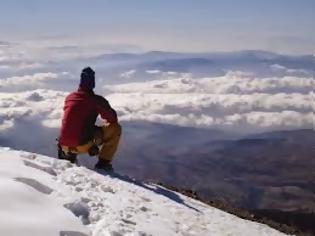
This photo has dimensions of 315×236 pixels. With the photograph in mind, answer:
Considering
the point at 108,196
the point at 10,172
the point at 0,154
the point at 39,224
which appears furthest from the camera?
the point at 0,154

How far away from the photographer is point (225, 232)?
14578mm

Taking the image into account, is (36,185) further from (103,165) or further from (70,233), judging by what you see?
(103,165)

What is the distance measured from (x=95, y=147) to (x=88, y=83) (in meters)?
1.93

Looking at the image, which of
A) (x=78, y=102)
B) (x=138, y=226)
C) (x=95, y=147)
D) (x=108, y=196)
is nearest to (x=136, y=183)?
(x=95, y=147)

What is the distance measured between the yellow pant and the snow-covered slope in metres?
0.99

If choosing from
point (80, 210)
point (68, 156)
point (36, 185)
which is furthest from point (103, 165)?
point (80, 210)

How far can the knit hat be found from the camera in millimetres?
17672

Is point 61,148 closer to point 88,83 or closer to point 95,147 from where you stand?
point 95,147

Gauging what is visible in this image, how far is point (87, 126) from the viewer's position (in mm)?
18141

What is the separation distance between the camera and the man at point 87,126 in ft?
58.7

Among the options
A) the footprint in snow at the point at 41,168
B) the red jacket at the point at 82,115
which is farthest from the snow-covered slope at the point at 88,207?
the red jacket at the point at 82,115

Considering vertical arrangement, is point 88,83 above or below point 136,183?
above

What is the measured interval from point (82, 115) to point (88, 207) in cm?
635

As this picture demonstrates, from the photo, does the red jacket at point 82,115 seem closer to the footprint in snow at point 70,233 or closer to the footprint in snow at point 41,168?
the footprint in snow at point 41,168
